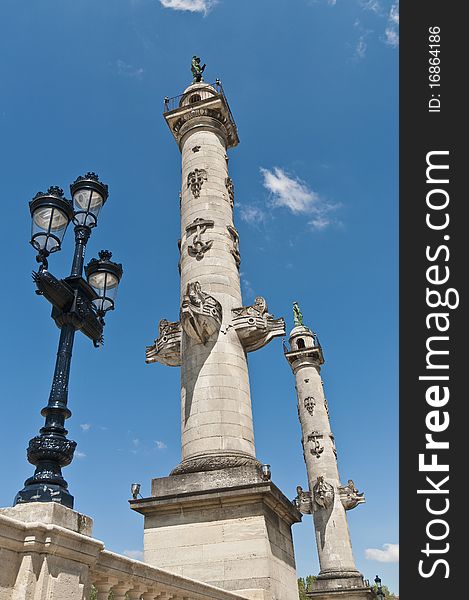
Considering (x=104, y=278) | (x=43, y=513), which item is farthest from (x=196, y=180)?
(x=43, y=513)

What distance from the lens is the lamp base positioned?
17.8ft

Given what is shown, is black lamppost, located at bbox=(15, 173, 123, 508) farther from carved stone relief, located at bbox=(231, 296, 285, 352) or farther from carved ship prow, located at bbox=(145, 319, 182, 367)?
carved ship prow, located at bbox=(145, 319, 182, 367)

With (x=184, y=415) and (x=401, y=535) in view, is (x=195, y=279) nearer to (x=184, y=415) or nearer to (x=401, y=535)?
(x=184, y=415)

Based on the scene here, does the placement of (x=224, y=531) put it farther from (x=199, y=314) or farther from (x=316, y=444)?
(x=316, y=444)

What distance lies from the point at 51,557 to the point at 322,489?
90.5ft

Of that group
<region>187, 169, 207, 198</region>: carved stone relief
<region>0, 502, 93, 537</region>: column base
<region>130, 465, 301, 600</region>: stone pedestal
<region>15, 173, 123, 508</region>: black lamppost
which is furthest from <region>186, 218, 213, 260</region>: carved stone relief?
<region>0, 502, 93, 537</region>: column base

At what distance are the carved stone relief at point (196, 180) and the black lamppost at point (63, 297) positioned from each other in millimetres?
8296

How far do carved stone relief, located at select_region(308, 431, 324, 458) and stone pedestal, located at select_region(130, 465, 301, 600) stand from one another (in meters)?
21.4

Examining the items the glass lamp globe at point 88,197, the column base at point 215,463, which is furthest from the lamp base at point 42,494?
the column base at point 215,463

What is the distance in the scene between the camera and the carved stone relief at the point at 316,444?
32594 mm

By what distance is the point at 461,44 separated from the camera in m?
9.34

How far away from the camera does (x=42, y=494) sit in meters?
5.45

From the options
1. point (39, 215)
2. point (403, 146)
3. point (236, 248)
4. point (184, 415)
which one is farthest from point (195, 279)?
point (39, 215)

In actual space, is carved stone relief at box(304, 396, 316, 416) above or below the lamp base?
above
